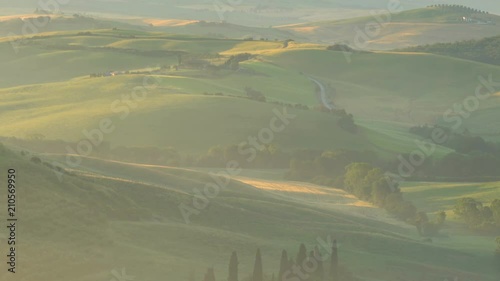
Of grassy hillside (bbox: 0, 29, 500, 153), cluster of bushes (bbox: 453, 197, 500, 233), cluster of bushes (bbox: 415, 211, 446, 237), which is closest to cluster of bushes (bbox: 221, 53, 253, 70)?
grassy hillside (bbox: 0, 29, 500, 153)

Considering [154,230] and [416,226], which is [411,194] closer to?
[416,226]

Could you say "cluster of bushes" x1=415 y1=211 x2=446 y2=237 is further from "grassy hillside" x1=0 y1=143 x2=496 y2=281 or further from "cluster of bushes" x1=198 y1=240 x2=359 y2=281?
"cluster of bushes" x1=198 y1=240 x2=359 y2=281

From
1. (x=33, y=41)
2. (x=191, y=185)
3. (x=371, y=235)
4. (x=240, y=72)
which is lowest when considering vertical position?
(x=371, y=235)

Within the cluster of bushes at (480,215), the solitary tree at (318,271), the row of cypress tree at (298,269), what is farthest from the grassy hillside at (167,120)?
the row of cypress tree at (298,269)

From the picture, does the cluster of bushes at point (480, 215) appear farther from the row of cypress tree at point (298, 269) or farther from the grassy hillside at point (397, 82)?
the grassy hillside at point (397, 82)

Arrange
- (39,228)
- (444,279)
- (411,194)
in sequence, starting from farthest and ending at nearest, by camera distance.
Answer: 1. (411,194)
2. (444,279)
3. (39,228)

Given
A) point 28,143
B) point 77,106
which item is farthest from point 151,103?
point 28,143
